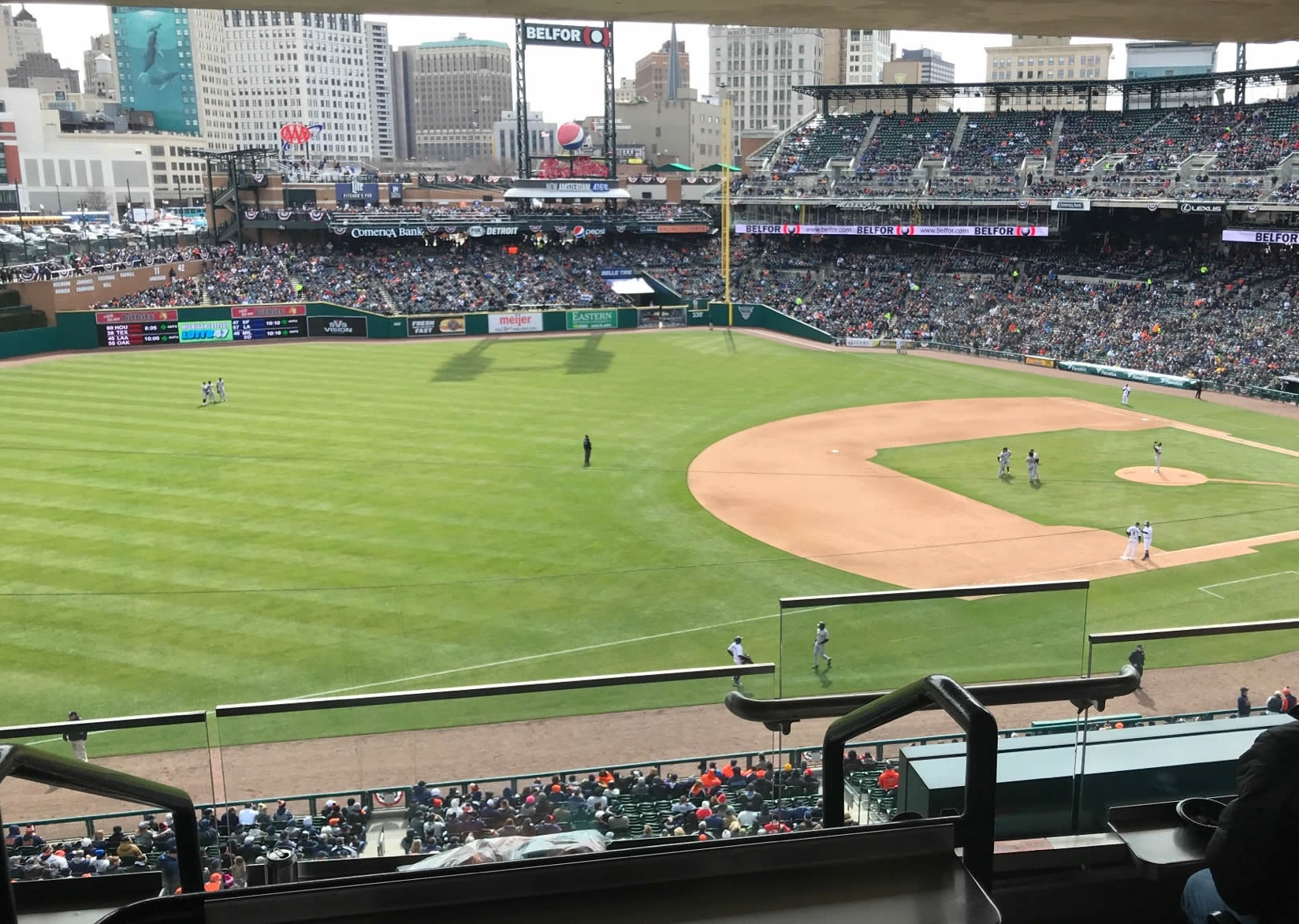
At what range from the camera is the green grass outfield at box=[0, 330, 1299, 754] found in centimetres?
721

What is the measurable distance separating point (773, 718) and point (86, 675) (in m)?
18.0

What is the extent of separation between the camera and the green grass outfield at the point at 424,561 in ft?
23.7

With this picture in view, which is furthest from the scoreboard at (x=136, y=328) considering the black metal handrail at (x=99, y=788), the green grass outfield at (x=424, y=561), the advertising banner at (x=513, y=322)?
the black metal handrail at (x=99, y=788)

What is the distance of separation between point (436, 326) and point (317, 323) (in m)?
7.10

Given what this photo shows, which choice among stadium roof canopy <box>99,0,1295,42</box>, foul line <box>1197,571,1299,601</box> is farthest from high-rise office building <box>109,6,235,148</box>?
stadium roof canopy <box>99,0,1295,42</box>

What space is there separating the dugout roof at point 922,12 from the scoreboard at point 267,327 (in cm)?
6193

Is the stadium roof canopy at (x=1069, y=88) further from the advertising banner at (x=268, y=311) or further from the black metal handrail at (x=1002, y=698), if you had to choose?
the black metal handrail at (x=1002, y=698)

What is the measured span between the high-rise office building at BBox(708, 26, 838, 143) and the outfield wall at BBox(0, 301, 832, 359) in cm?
11100

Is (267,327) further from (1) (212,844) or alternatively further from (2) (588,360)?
(1) (212,844)

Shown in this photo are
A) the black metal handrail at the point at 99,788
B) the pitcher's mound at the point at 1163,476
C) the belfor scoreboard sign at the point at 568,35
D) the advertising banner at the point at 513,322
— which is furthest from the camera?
the belfor scoreboard sign at the point at 568,35

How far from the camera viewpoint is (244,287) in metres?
66.8

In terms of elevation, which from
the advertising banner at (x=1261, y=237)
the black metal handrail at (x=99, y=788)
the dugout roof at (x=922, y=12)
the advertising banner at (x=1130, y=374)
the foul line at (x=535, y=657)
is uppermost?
the dugout roof at (x=922, y=12)

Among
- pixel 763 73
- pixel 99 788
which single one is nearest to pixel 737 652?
pixel 99 788

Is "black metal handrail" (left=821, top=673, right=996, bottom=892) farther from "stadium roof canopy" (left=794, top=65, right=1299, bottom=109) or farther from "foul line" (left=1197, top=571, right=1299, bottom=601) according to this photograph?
"stadium roof canopy" (left=794, top=65, right=1299, bottom=109)
